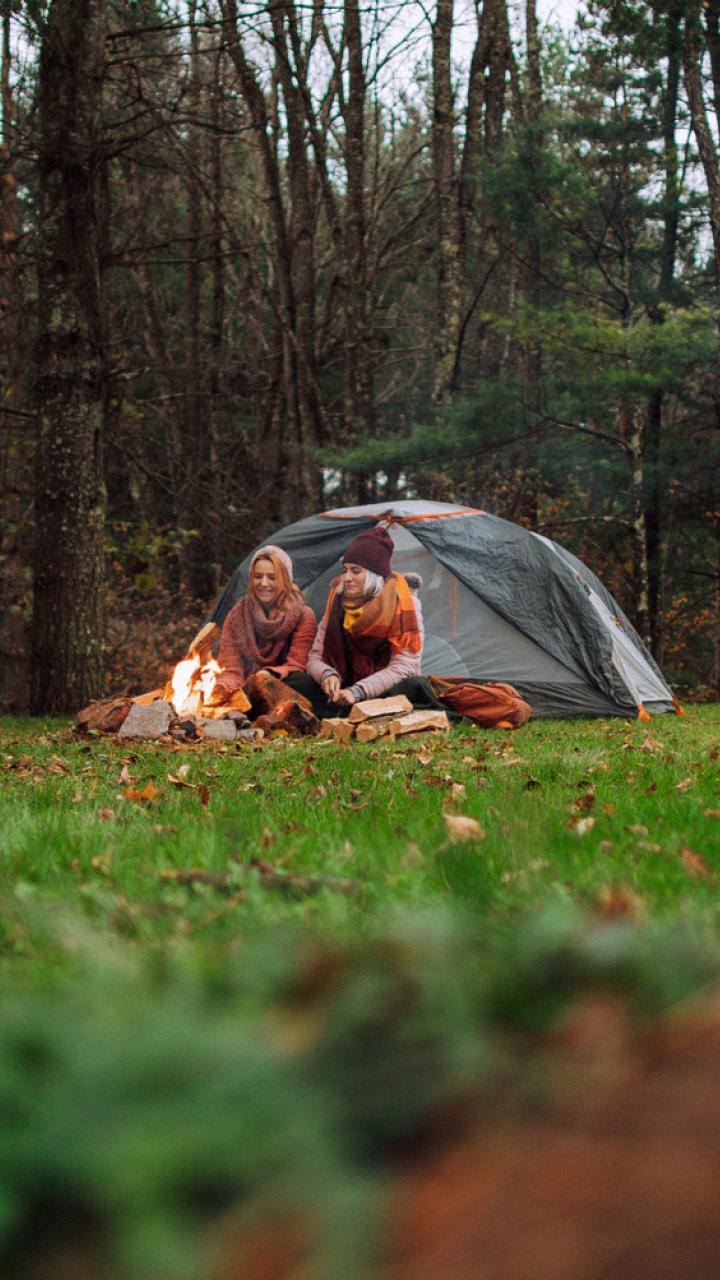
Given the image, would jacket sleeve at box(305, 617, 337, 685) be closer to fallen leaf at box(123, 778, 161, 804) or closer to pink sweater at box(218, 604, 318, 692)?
pink sweater at box(218, 604, 318, 692)

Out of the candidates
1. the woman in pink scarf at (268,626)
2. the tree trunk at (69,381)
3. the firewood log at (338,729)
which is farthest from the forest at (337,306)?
the firewood log at (338,729)

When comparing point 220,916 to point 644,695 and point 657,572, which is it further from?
point 657,572

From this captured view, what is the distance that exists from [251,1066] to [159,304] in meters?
21.8

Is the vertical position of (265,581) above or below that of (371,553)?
below

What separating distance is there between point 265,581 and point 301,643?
58 cm

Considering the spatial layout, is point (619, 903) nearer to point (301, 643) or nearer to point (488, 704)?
point (488, 704)

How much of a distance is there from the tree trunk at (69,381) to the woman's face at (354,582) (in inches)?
91.3

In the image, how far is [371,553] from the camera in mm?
8422

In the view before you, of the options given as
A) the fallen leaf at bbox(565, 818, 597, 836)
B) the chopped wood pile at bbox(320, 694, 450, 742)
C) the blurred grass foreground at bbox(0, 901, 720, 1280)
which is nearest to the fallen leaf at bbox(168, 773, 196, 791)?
the fallen leaf at bbox(565, 818, 597, 836)

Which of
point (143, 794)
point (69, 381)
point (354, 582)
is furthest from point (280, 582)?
point (143, 794)

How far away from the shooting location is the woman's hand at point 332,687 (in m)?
8.02

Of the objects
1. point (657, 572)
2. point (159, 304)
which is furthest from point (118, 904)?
point (159, 304)

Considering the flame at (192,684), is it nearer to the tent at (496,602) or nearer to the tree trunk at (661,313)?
the tent at (496,602)

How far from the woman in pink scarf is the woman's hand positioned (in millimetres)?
436
